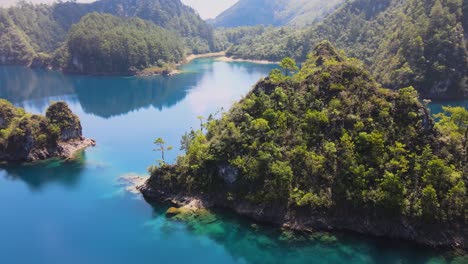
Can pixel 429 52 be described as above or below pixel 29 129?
above

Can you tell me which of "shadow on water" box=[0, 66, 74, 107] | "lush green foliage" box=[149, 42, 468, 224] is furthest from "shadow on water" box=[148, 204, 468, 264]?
"shadow on water" box=[0, 66, 74, 107]

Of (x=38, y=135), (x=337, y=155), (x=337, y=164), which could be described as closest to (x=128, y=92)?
(x=38, y=135)

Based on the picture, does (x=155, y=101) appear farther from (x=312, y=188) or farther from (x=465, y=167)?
(x=465, y=167)

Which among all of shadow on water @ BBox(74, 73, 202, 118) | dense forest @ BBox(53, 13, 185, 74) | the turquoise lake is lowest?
the turquoise lake

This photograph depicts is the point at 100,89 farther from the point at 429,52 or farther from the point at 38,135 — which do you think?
the point at 429,52

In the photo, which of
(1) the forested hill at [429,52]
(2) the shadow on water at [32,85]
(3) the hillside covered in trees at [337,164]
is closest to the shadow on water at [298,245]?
(3) the hillside covered in trees at [337,164]

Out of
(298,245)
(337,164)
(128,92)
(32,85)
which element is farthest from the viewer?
(32,85)

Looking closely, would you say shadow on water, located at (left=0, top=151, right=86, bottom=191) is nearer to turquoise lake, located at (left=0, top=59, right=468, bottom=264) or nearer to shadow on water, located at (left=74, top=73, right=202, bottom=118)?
turquoise lake, located at (left=0, top=59, right=468, bottom=264)
